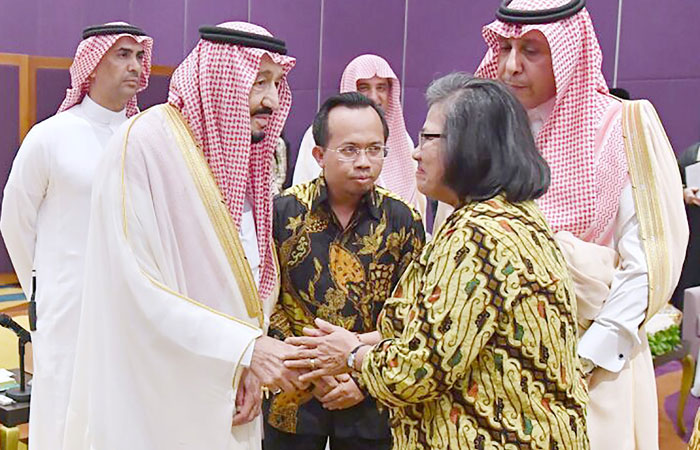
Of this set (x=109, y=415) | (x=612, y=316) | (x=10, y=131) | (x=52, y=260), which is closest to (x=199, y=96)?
(x=109, y=415)

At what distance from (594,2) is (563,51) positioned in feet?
11.9

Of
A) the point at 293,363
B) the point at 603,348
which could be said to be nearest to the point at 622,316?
the point at 603,348

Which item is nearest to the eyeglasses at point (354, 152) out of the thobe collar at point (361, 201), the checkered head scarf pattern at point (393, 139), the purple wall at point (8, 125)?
the thobe collar at point (361, 201)

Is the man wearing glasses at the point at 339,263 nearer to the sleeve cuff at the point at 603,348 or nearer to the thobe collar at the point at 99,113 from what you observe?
the sleeve cuff at the point at 603,348

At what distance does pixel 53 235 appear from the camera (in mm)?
3346

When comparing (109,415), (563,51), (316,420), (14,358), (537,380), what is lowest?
(14,358)

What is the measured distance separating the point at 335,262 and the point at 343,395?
1.30 ft

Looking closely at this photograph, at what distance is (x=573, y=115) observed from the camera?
2346mm

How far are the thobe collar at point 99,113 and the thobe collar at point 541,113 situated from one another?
2009 mm

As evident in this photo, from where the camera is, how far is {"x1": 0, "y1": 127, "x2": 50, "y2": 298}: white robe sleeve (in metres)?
3.34

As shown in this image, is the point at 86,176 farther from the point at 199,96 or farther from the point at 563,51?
the point at 563,51

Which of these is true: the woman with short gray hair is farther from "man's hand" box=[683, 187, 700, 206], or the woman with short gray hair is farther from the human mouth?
"man's hand" box=[683, 187, 700, 206]

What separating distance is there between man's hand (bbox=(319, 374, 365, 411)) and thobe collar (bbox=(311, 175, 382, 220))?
51cm

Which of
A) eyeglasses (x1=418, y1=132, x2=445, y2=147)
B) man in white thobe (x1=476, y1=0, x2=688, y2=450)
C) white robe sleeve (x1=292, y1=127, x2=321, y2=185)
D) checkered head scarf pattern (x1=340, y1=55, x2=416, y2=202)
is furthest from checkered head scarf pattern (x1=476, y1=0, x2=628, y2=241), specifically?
white robe sleeve (x1=292, y1=127, x2=321, y2=185)
